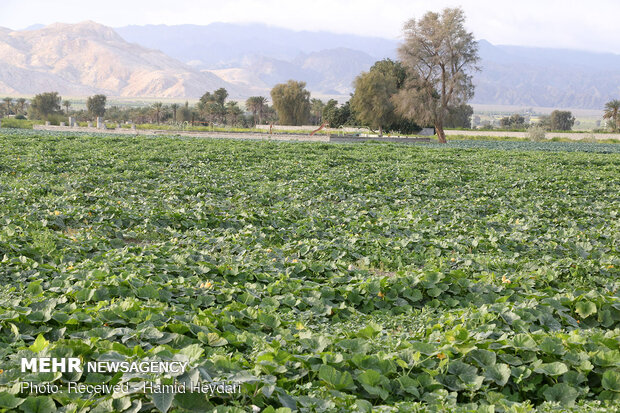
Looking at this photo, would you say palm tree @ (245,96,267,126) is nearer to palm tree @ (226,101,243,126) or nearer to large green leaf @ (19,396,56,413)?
palm tree @ (226,101,243,126)

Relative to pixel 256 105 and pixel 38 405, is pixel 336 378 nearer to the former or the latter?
pixel 38 405

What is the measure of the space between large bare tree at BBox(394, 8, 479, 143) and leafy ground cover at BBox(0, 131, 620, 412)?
35594 mm

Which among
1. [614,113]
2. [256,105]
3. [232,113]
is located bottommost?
[232,113]

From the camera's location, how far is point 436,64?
47875mm

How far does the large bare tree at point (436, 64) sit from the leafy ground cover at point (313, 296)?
35.6 meters

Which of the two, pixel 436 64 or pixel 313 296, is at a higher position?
pixel 436 64

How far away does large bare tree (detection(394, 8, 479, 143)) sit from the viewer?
153ft

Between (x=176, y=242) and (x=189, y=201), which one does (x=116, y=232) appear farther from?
(x=189, y=201)

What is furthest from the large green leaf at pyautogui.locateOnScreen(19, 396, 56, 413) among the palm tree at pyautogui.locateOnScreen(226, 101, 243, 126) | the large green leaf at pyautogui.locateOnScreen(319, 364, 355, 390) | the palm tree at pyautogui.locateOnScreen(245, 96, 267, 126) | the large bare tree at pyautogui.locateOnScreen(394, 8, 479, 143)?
the palm tree at pyautogui.locateOnScreen(245, 96, 267, 126)

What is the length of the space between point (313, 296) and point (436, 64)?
4659 cm

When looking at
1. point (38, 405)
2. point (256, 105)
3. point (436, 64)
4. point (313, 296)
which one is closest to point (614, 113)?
point (436, 64)

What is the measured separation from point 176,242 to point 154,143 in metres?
A: 20.9

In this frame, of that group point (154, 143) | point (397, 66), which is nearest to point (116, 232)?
point (154, 143)

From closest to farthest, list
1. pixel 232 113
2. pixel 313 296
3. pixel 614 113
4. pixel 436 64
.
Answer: pixel 313 296 → pixel 436 64 → pixel 614 113 → pixel 232 113
